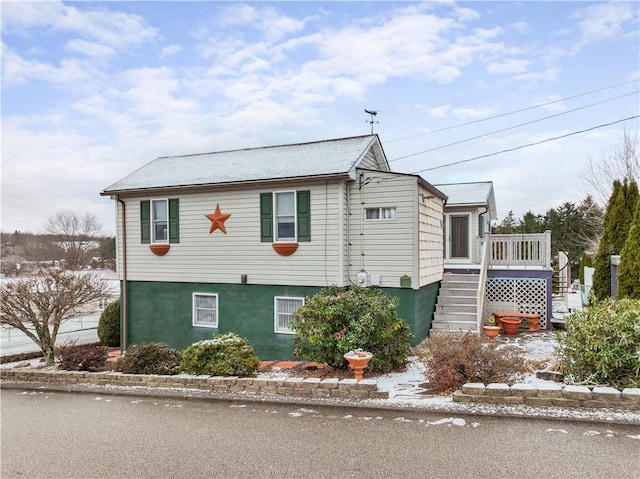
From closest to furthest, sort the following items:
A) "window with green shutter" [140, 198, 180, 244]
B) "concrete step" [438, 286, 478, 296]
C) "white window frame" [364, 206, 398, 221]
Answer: "white window frame" [364, 206, 398, 221] < "concrete step" [438, 286, 478, 296] < "window with green shutter" [140, 198, 180, 244]

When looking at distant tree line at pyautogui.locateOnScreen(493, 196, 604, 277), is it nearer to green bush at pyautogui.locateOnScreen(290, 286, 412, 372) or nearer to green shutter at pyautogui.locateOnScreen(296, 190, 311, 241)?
green shutter at pyautogui.locateOnScreen(296, 190, 311, 241)

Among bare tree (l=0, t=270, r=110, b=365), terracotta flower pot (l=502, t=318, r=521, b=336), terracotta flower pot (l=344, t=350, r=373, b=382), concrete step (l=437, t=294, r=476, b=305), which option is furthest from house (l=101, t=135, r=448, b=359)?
terracotta flower pot (l=344, t=350, r=373, b=382)

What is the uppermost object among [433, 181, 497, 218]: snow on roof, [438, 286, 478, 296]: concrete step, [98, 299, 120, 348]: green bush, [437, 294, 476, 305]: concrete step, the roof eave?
[433, 181, 497, 218]: snow on roof

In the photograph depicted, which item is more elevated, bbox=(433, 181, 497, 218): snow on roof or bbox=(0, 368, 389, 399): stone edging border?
bbox=(433, 181, 497, 218): snow on roof

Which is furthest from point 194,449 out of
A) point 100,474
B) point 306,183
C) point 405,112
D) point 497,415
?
point 405,112

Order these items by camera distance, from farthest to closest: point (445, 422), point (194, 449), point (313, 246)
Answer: point (313, 246), point (445, 422), point (194, 449)

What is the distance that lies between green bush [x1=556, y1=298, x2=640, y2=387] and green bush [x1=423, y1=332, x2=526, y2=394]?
0.78 meters

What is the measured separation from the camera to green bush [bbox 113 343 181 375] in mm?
8117

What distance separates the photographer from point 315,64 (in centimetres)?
1450

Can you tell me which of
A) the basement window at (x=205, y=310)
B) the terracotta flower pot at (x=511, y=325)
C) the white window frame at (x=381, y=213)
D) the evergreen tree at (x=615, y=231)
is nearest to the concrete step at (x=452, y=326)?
the terracotta flower pot at (x=511, y=325)

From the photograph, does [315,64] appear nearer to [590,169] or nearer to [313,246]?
[313,246]

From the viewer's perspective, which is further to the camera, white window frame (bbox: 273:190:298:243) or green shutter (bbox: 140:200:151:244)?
green shutter (bbox: 140:200:151:244)

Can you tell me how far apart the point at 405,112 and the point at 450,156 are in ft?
9.83

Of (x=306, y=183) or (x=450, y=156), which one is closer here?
(x=306, y=183)
